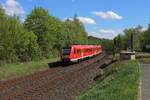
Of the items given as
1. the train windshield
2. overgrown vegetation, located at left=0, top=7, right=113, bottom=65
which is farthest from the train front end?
overgrown vegetation, located at left=0, top=7, right=113, bottom=65

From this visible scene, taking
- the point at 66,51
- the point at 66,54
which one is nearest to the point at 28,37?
the point at 66,51

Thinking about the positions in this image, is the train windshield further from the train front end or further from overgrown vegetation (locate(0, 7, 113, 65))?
overgrown vegetation (locate(0, 7, 113, 65))

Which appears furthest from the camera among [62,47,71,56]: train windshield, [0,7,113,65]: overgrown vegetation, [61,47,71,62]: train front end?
[62,47,71,56]: train windshield

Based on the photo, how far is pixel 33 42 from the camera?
3378cm

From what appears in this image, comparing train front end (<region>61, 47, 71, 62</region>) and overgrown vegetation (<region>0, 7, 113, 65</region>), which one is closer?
overgrown vegetation (<region>0, 7, 113, 65</region>)

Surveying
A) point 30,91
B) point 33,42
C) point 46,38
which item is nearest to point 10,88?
point 30,91

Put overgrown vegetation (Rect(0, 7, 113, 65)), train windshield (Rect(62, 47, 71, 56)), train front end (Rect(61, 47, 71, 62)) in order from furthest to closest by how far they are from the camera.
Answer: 1. train windshield (Rect(62, 47, 71, 56))
2. train front end (Rect(61, 47, 71, 62))
3. overgrown vegetation (Rect(0, 7, 113, 65))

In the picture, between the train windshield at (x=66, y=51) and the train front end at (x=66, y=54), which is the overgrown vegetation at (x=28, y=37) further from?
the train front end at (x=66, y=54)

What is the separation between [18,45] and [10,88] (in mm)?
15345

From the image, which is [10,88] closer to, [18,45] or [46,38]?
[18,45]

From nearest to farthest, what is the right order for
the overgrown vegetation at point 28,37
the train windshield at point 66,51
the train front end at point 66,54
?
the overgrown vegetation at point 28,37 → the train front end at point 66,54 → the train windshield at point 66,51

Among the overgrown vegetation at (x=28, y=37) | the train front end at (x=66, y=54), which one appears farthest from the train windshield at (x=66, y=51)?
the overgrown vegetation at (x=28, y=37)

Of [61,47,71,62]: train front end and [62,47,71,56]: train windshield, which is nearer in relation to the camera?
[61,47,71,62]: train front end

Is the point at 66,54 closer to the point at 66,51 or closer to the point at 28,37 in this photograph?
the point at 66,51
